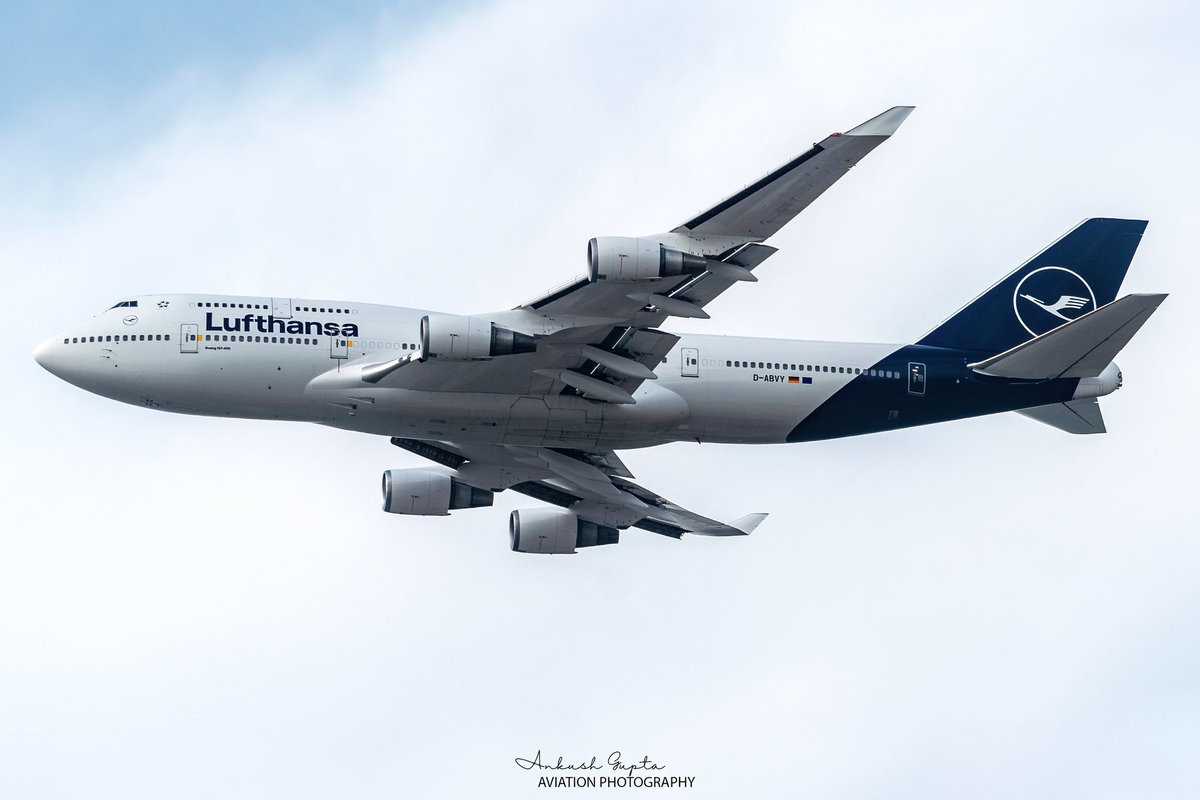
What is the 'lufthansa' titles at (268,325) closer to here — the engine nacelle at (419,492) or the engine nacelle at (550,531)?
the engine nacelle at (419,492)

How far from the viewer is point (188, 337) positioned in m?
42.9

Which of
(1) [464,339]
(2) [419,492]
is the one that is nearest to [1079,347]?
(1) [464,339]

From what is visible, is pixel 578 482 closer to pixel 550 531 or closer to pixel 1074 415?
pixel 550 531

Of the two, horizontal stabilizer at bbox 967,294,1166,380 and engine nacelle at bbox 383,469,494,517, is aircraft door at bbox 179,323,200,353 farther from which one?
horizontal stabilizer at bbox 967,294,1166,380

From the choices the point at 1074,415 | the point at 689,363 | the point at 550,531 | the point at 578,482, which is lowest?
the point at 550,531

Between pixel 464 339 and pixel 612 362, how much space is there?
440 cm

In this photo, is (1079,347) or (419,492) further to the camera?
(419,492)

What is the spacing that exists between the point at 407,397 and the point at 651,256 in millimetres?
8260

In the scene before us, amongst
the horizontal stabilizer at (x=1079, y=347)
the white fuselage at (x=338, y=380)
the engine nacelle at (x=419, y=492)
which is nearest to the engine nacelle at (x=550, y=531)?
the engine nacelle at (x=419, y=492)

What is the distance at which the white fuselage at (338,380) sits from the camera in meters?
42.7

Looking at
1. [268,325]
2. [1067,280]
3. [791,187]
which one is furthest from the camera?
[1067,280]

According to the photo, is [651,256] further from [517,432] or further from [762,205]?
[517,432]

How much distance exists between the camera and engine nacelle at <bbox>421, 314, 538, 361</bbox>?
40.5 meters

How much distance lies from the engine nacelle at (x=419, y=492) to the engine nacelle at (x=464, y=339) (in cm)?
1019
